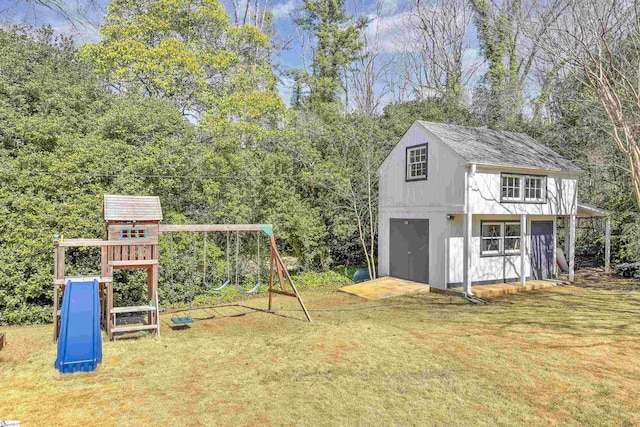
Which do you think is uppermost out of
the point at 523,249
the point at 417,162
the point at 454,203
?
the point at 417,162

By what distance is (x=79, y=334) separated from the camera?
7.40 metres

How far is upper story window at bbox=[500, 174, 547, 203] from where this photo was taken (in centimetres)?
1452

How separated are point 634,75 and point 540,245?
6969mm

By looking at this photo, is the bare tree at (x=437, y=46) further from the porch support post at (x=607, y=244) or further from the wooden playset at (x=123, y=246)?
the wooden playset at (x=123, y=246)

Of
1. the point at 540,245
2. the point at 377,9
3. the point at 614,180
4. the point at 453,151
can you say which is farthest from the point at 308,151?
the point at 377,9

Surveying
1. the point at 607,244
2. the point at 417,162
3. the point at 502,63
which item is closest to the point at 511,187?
the point at 417,162

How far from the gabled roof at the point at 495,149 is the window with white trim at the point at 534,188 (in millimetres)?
538

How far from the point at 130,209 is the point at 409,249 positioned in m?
9.89

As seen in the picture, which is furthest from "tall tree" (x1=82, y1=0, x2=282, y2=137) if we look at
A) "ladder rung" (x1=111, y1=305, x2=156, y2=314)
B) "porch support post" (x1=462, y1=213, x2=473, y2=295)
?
"porch support post" (x1=462, y1=213, x2=473, y2=295)

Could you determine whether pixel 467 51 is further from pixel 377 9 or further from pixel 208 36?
pixel 208 36

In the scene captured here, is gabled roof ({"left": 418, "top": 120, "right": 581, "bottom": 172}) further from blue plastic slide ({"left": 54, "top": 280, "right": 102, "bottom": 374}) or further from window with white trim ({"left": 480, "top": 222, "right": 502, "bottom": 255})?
blue plastic slide ({"left": 54, "top": 280, "right": 102, "bottom": 374})

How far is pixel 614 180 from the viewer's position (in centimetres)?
1977

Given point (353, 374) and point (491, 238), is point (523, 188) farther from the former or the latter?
point (353, 374)

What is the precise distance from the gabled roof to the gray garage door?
9.38 ft
